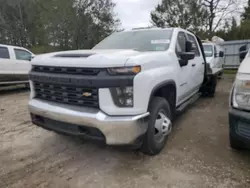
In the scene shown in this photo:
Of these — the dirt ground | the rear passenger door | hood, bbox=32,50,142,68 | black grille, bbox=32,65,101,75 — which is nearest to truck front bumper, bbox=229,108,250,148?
the dirt ground

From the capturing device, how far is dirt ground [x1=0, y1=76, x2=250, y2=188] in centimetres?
240

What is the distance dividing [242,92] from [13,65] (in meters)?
7.93

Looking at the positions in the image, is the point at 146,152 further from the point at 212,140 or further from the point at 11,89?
the point at 11,89

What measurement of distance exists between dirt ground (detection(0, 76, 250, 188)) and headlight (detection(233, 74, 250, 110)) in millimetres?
871

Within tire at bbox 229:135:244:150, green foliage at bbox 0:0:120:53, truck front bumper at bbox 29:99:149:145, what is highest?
green foliage at bbox 0:0:120:53

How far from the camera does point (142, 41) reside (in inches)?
141

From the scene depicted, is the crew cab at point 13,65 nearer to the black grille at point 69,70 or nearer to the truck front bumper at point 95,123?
the black grille at point 69,70

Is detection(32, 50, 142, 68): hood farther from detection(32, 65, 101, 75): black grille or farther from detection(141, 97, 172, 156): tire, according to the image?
detection(141, 97, 172, 156): tire

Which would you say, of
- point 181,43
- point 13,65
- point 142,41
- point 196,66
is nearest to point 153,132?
point 142,41

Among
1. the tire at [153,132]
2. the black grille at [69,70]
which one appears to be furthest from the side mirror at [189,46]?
the black grille at [69,70]

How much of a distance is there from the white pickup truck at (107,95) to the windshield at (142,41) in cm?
19

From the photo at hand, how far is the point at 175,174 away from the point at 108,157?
95 cm

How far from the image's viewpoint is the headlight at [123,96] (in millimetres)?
2286

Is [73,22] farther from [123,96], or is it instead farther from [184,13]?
[123,96]
